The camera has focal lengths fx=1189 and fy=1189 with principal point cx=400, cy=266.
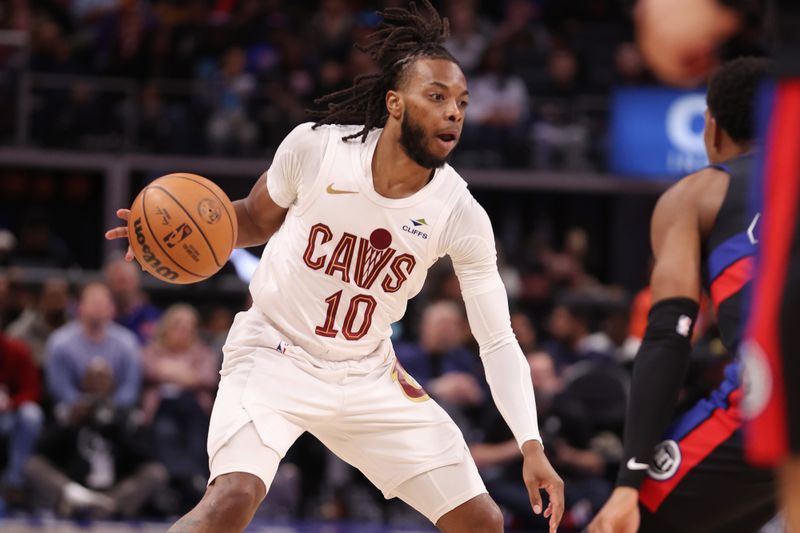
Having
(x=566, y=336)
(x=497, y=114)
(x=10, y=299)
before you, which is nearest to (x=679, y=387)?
(x=566, y=336)

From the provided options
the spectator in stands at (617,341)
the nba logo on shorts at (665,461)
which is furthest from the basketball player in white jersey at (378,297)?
the spectator in stands at (617,341)

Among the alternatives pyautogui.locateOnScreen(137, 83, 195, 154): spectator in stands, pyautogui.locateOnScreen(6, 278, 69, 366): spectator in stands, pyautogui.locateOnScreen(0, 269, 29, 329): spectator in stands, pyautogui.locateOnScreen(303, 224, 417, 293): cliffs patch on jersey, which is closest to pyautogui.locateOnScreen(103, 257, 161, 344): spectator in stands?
pyautogui.locateOnScreen(6, 278, 69, 366): spectator in stands

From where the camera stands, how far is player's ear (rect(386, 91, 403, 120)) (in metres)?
4.58

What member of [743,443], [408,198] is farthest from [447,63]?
[743,443]

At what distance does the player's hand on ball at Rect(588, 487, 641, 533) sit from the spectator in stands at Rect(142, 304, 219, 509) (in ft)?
19.8

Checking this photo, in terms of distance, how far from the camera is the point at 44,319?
10.1m

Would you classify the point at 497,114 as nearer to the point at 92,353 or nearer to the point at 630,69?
the point at 630,69

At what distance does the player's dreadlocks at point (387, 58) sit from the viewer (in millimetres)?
4691

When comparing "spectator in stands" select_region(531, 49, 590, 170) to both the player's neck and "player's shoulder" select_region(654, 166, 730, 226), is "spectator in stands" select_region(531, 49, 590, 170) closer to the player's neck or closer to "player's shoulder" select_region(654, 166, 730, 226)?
the player's neck

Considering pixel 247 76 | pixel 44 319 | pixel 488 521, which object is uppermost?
pixel 488 521

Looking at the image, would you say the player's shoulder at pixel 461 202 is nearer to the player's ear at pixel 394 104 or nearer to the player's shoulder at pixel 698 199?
the player's ear at pixel 394 104

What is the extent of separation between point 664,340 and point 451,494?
129 centimetres

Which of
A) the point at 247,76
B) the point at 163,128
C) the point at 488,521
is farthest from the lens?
the point at 247,76

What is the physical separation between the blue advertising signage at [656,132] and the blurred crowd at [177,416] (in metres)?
3.85
